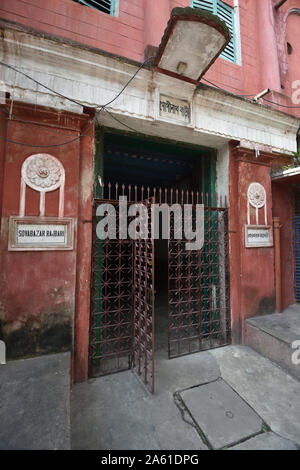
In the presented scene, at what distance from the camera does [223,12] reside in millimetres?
4836

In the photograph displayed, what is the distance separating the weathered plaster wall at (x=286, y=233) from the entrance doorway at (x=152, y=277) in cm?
155

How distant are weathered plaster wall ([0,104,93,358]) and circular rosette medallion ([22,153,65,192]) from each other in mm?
70

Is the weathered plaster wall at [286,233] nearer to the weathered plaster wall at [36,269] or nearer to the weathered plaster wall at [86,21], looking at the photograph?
the weathered plaster wall at [86,21]

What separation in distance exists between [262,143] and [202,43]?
2.31 metres

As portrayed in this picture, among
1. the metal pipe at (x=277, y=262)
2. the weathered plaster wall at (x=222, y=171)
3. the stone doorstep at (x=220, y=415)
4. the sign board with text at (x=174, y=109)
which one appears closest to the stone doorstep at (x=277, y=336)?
the metal pipe at (x=277, y=262)

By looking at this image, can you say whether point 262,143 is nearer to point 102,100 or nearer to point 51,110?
point 102,100

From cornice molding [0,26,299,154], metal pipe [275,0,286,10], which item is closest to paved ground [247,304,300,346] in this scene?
cornice molding [0,26,299,154]

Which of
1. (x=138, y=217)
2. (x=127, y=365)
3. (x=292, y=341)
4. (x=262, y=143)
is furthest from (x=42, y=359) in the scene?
(x=262, y=143)

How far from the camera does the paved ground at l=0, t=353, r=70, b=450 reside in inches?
62.7

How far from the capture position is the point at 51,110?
2918mm

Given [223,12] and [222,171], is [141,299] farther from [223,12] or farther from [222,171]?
[223,12]

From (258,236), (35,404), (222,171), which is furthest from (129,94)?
(35,404)

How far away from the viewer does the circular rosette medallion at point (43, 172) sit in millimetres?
2846

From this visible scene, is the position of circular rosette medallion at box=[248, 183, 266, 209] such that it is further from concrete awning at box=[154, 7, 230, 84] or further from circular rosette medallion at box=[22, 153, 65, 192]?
circular rosette medallion at box=[22, 153, 65, 192]
